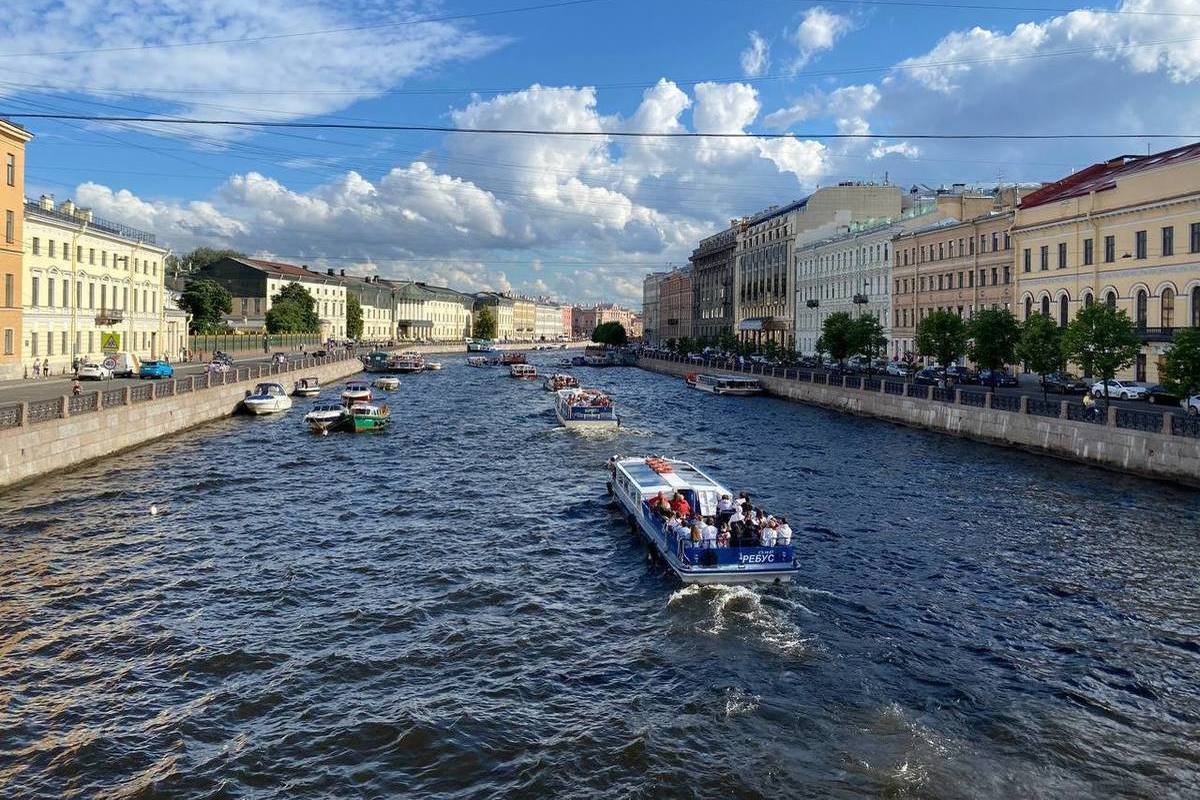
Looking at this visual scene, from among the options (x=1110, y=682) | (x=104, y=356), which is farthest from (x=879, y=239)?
(x=1110, y=682)

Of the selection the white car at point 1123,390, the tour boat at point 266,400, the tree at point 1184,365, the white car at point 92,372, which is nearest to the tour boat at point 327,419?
the tour boat at point 266,400

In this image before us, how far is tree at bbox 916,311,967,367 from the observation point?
54469mm

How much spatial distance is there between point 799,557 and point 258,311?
116 meters

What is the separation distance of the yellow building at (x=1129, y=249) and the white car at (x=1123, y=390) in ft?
8.72

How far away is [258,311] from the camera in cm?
12362

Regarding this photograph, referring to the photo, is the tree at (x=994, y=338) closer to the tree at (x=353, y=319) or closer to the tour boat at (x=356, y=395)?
the tour boat at (x=356, y=395)

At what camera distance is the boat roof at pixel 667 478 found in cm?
2230

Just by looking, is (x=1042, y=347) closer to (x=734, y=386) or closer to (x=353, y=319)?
(x=734, y=386)

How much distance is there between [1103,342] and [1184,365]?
20.6ft

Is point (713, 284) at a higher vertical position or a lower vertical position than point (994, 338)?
higher

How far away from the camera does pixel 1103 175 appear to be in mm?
58938

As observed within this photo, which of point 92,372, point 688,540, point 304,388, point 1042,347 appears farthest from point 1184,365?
point 304,388

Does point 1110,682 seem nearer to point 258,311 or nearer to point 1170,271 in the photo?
point 1170,271

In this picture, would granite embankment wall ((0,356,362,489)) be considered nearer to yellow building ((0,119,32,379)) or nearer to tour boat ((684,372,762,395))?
yellow building ((0,119,32,379))
